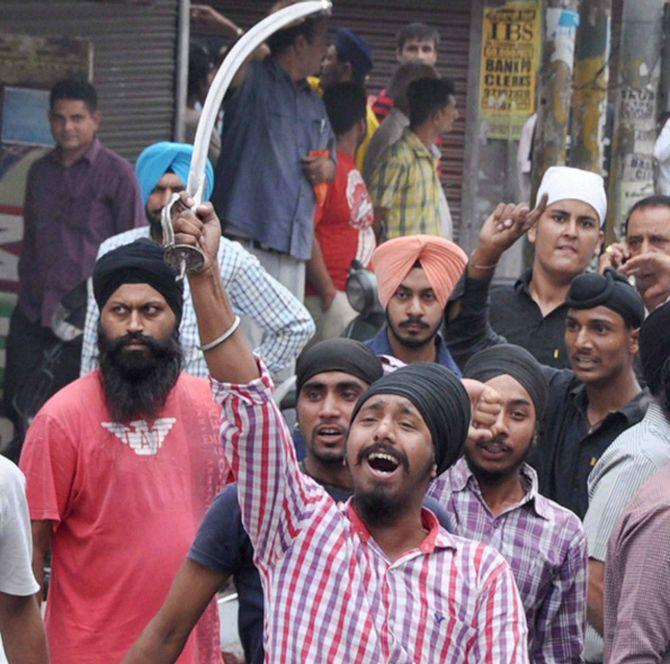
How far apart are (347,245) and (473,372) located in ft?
16.5

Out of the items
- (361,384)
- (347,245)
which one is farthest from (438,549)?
(347,245)

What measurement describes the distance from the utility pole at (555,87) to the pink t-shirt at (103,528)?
195 inches

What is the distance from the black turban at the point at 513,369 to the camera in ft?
18.3

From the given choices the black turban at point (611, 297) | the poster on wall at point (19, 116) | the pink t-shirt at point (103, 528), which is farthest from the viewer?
the poster on wall at point (19, 116)

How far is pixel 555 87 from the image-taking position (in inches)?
412

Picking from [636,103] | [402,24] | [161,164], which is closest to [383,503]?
[161,164]

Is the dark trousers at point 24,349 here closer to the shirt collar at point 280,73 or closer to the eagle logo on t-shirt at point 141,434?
the shirt collar at point 280,73

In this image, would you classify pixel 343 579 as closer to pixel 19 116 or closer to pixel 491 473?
pixel 491 473

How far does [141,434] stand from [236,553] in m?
1.26

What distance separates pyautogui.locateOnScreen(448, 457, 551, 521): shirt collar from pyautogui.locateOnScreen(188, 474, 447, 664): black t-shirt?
59cm

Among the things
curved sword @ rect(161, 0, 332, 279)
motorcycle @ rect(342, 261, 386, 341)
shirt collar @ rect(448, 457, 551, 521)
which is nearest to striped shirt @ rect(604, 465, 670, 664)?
shirt collar @ rect(448, 457, 551, 521)

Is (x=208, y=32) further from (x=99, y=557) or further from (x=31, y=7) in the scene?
(x=99, y=557)

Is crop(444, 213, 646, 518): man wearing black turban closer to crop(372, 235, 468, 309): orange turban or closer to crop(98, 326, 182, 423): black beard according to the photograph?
crop(372, 235, 468, 309): orange turban

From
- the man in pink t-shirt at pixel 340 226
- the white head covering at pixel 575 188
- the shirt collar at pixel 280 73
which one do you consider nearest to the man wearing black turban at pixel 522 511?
the white head covering at pixel 575 188
